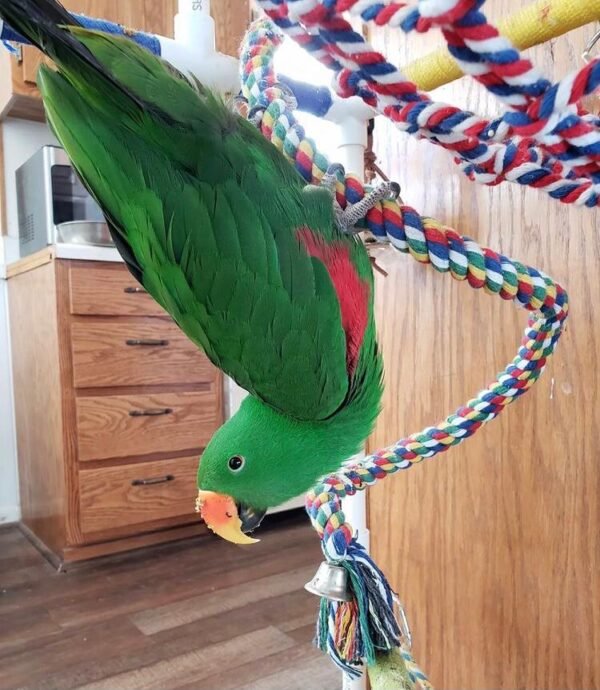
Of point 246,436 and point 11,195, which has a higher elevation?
point 11,195

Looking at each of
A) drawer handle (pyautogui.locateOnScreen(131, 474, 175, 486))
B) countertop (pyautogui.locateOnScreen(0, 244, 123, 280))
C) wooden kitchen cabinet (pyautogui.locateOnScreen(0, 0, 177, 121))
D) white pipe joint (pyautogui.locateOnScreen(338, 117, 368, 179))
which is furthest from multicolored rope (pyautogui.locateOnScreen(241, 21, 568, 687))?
wooden kitchen cabinet (pyautogui.locateOnScreen(0, 0, 177, 121))

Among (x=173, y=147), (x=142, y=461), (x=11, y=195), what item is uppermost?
(x=11, y=195)

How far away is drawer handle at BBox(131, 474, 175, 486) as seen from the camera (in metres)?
1.58

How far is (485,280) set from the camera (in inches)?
10.9

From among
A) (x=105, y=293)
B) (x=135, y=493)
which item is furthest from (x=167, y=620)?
(x=105, y=293)

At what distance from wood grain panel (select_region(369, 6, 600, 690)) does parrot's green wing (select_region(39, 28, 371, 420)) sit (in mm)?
343

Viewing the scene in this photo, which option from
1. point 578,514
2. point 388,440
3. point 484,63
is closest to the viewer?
point 484,63

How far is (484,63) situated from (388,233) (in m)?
0.10

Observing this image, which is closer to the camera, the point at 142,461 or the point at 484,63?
the point at 484,63

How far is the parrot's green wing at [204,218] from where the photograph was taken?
22cm

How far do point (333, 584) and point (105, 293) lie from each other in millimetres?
1344

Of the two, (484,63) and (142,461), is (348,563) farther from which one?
(142,461)

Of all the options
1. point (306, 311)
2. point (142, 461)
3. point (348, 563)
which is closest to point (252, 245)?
point (306, 311)

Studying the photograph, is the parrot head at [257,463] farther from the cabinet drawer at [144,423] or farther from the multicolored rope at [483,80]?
the cabinet drawer at [144,423]
